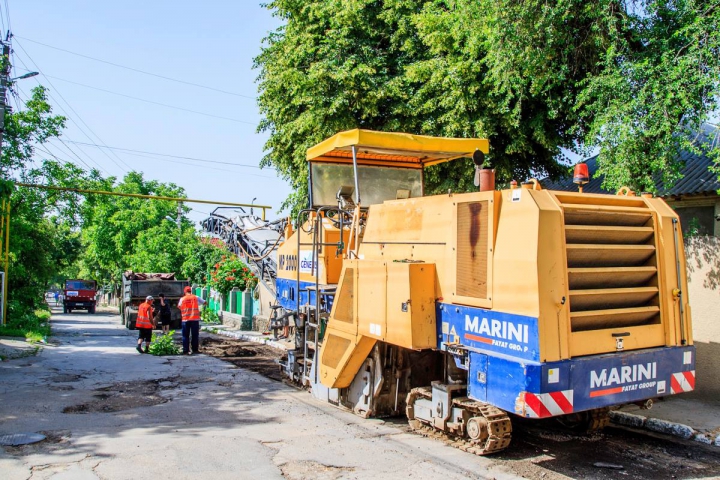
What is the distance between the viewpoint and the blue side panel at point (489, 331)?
4.80m

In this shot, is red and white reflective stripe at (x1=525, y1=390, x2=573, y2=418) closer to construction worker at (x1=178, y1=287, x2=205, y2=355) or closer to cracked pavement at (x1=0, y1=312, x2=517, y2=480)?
cracked pavement at (x1=0, y1=312, x2=517, y2=480)

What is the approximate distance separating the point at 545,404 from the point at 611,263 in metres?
1.52

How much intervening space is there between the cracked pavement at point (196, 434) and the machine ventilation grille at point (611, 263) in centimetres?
164

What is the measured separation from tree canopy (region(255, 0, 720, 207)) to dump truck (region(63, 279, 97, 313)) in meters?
24.9

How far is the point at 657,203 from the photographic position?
18.9ft

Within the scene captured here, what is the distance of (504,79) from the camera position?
10719 mm

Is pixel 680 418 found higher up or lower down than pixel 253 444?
lower down

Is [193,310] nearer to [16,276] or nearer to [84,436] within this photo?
[84,436]

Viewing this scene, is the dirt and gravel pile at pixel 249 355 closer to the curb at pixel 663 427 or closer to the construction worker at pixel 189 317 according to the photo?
the construction worker at pixel 189 317

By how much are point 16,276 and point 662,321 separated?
22.3 meters

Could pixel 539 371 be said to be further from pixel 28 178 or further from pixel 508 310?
pixel 28 178

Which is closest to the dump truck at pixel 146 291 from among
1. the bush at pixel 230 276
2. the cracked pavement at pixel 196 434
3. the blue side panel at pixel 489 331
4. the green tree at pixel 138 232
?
the bush at pixel 230 276

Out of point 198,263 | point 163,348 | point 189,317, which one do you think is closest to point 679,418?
point 189,317

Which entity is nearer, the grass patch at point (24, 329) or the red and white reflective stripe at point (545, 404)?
the red and white reflective stripe at point (545, 404)
